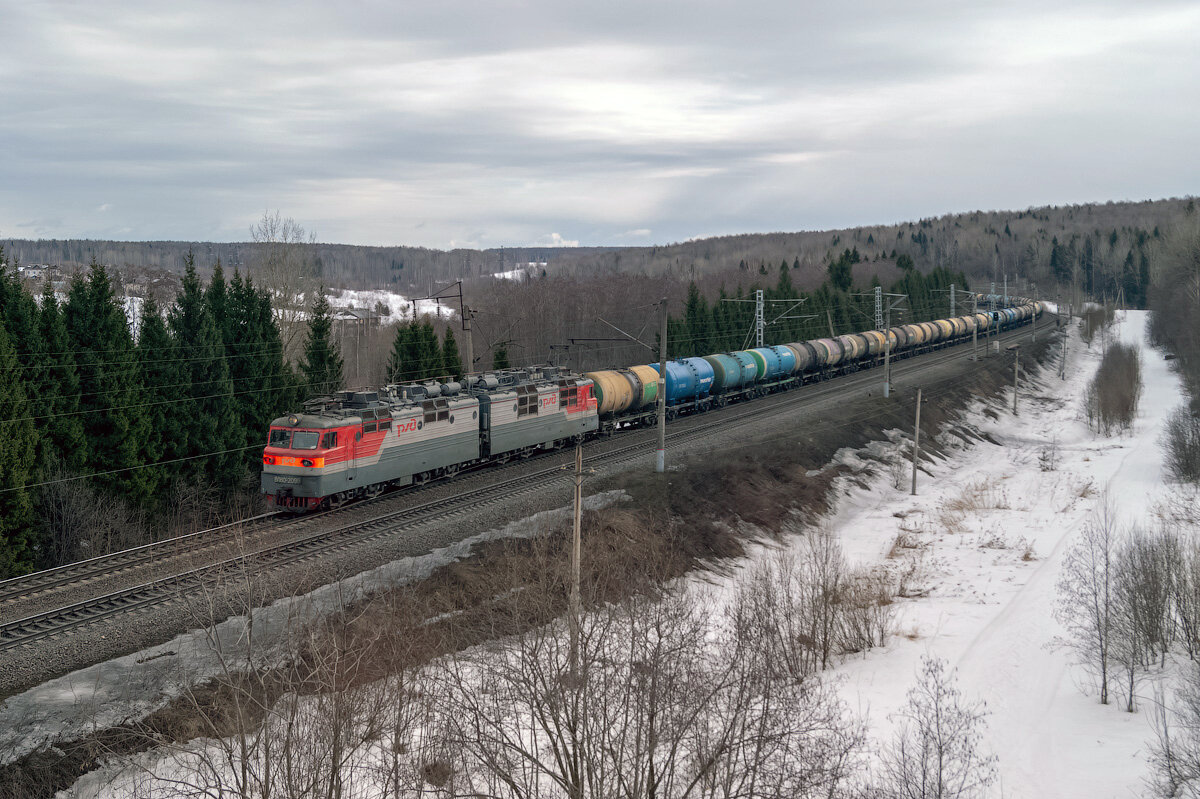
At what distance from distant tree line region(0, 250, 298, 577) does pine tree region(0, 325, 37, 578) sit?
1.5 inches

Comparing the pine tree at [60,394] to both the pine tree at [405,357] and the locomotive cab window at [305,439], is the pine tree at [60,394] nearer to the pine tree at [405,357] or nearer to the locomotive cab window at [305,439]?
the locomotive cab window at [305,439]

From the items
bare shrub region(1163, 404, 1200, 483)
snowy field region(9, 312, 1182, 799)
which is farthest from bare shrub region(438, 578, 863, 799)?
bare shrub region(1163, 404, 1200, 483)

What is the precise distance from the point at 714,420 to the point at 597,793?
133ft

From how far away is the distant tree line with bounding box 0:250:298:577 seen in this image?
2805 cm

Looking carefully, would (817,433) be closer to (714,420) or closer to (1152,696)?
(714,420)

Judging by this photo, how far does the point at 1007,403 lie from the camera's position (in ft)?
259

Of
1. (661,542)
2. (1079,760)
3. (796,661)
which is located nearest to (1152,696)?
(1079,760)

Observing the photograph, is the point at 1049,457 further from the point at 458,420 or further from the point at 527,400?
the point at 458,420

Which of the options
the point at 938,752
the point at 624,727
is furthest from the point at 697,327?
the point at 624,727

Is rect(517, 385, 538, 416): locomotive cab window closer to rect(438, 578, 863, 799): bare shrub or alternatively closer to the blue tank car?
the blue tank car

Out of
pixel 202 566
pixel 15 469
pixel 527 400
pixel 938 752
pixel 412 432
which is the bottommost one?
pixel 938 752

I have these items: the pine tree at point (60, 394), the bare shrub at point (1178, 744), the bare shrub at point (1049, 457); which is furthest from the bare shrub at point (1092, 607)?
the pine tree at point (60, 394)

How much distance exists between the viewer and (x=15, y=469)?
2722cm

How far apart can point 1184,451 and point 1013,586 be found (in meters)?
25.9
